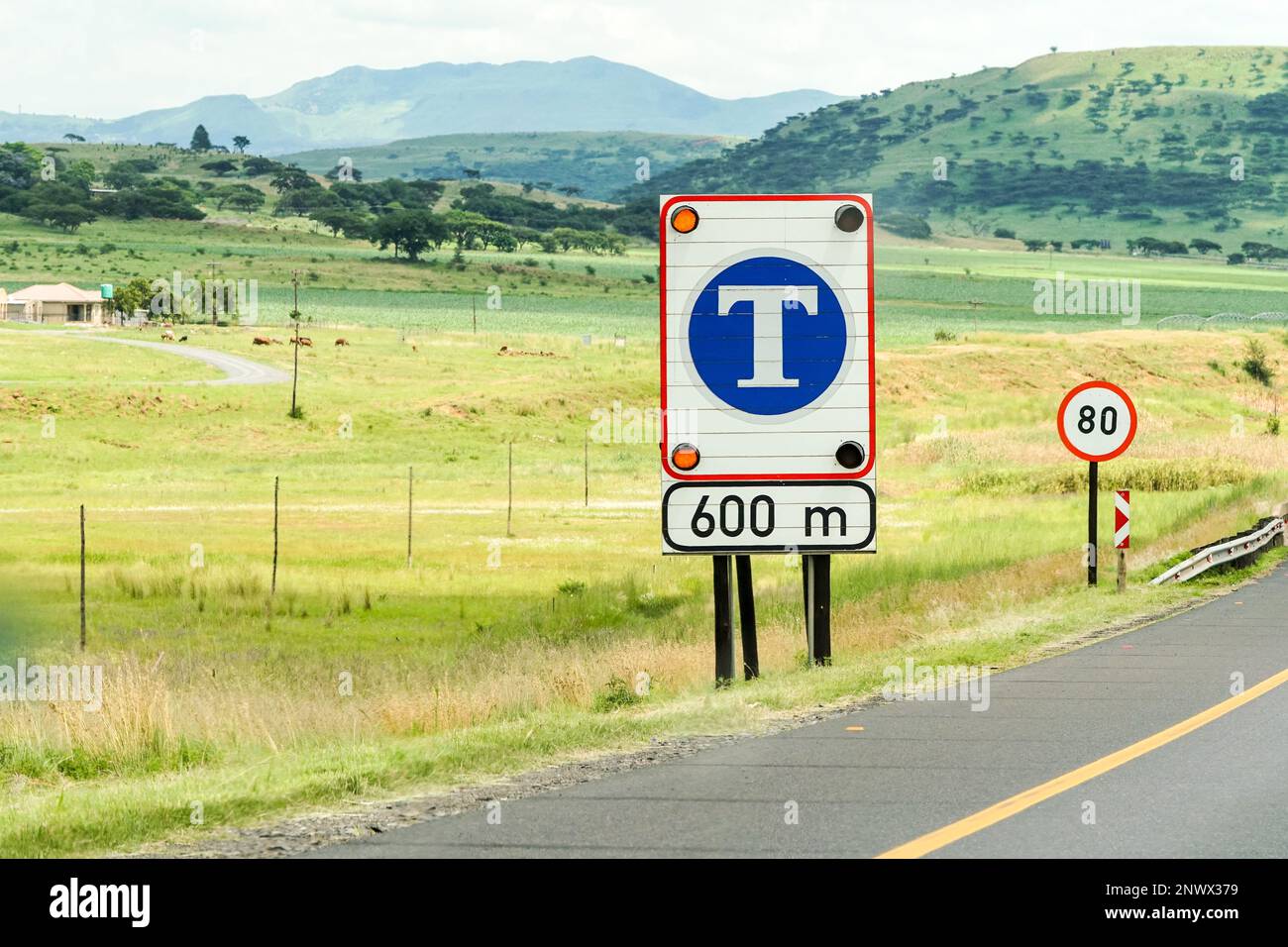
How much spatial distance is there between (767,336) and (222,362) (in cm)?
8302

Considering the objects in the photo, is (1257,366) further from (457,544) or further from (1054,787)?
(1054,787)

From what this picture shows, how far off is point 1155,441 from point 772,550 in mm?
51146

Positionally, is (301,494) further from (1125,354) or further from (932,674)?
(1125,354)

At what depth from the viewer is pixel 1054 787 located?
9477 mm

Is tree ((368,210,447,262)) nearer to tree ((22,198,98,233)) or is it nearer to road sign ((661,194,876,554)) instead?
tree ((22,198,98,233))

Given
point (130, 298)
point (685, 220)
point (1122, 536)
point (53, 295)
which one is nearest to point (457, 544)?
point (1122, 536)

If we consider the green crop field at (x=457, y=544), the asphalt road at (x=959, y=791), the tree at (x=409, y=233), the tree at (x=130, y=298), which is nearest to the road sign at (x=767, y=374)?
the green crop field at (x=457, y=544)

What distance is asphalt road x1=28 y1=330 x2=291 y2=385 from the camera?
84.2 metres

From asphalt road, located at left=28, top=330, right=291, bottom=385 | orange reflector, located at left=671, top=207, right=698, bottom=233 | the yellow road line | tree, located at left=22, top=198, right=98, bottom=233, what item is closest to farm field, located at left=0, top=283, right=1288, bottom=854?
asphalt road, located at left=28, top=330, right=291, bottom=385

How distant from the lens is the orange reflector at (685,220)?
47.2 feet

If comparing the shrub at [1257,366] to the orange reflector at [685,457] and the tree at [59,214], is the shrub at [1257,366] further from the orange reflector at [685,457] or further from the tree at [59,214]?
the tree at [59,214]

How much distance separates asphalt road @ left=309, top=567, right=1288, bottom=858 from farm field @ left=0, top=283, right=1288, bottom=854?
1087mm

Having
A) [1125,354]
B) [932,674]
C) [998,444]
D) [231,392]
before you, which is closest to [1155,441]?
[998,444]

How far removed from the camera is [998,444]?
2532 inches
